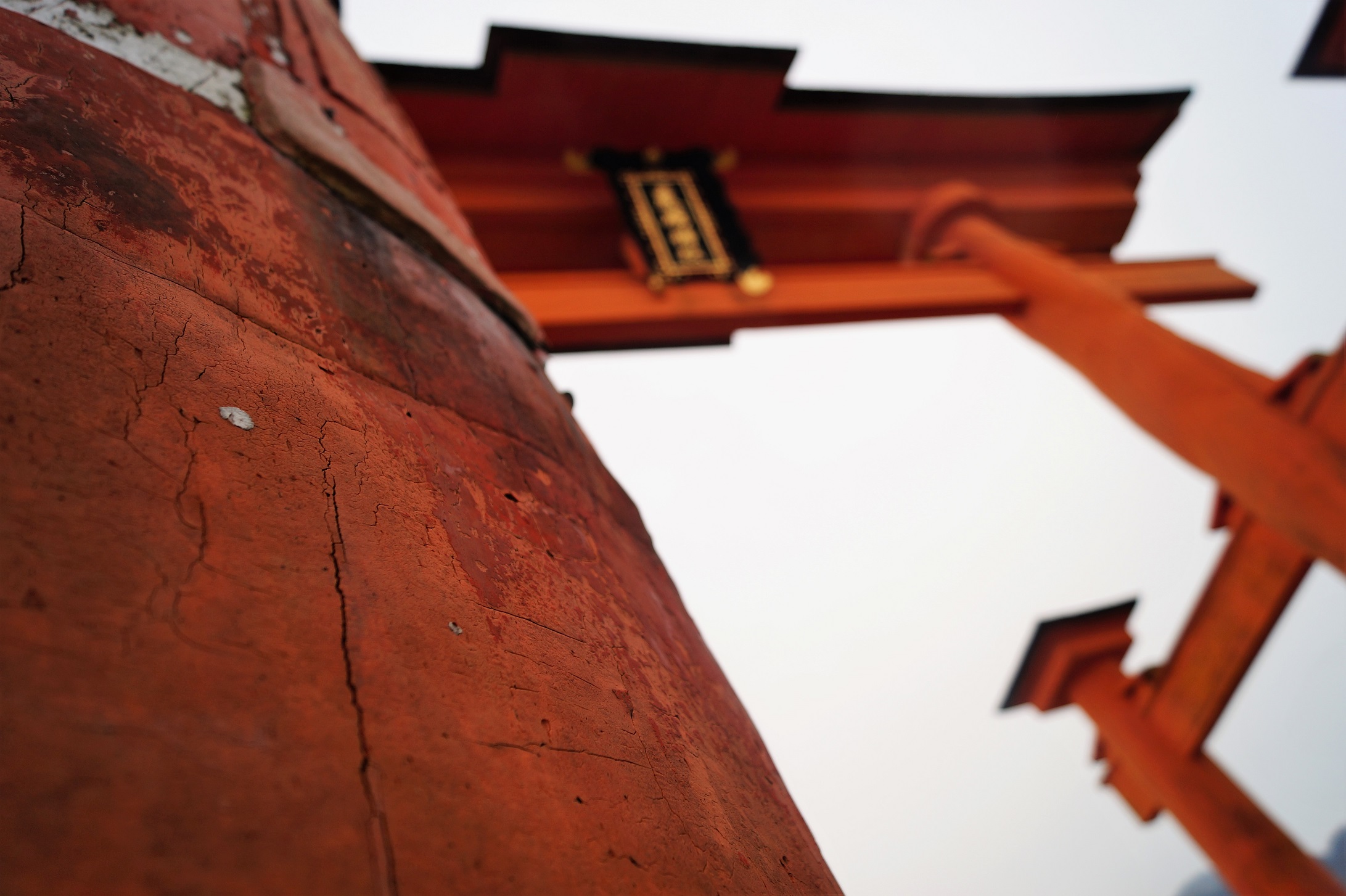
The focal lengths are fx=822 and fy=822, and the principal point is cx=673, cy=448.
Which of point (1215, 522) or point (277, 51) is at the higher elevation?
point (277, 51)

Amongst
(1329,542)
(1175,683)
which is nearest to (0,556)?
(1329,542)

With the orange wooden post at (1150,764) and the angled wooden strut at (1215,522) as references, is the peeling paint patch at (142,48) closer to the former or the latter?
the angled wooden strut at (1215,522)

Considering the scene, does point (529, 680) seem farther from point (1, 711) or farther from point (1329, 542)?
point (1329, 542)

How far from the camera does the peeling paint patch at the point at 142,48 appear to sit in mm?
1350

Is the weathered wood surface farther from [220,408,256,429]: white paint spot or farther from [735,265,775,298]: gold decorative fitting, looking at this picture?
[735,265,775,298]: gold decorative fitting

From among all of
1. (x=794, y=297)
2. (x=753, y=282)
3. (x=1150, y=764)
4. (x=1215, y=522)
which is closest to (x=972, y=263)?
(x=794, y=297)

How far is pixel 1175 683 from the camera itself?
546 cm

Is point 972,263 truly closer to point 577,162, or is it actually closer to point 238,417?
point 577,162

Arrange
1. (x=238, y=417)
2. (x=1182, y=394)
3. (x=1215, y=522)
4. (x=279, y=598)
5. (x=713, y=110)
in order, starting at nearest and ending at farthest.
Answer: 1. (x=279, y=598)
2. (x=238, y=417)
3. (x=1182, y=394)
4. (x=1215, y=522)
5. (x=713, y=110)

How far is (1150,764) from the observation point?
5.50 meters

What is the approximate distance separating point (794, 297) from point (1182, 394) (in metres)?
2.45

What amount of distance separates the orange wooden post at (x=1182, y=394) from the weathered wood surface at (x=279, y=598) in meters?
3.42

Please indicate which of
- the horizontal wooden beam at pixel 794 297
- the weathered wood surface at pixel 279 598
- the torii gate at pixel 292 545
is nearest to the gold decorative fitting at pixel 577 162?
the horizontal wooden beam at pixel 794 297

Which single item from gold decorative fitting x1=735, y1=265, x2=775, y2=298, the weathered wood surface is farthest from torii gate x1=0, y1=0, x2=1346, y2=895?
gold decorative fitting x1=735, y1=265, x2=775, y2=298
